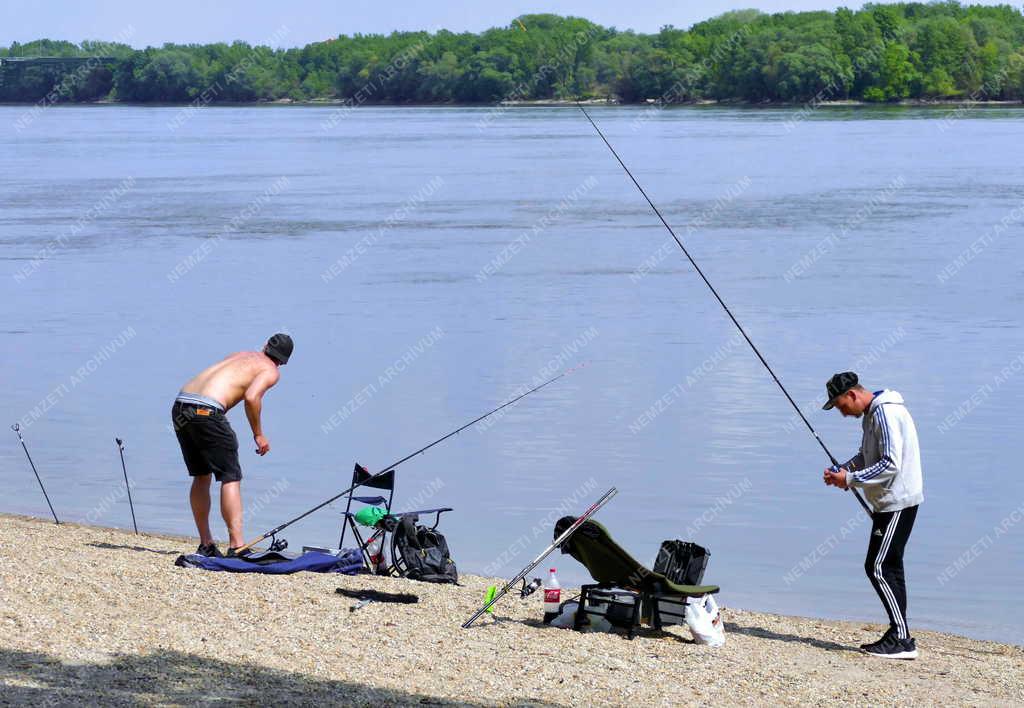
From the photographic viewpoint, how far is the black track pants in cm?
704

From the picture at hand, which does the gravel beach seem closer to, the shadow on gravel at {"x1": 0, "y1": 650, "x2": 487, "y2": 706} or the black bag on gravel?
the shadow on gravel at {"x1": 0, "y1": 650, "x2": 487, "y2": 706}

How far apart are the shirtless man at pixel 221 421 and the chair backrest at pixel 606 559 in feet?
5.66

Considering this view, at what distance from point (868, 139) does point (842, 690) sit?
57.4 m

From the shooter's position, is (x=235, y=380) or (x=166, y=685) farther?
(x=235, y=380)

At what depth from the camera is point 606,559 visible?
23.1ft

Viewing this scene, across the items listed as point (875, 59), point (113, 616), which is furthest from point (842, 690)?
point (875, 59)

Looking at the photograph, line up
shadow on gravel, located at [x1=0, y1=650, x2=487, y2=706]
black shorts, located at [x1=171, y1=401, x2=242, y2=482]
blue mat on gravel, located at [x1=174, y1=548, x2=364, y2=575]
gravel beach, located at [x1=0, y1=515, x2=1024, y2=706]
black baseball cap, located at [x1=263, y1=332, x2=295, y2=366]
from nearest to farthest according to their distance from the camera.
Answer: shadow on gravel, located at [x1=0, y1=650, x2=487, y2=706] → gravel beach, located at [x1=0, y1=515, x2=1024, y2=706] → blue mat on gravel, located at [x1=174, y1=548, x2=364, y2=575] → black shorts, located at [x1=171, y1=401, x2=242, y2=482] → black baseball cap, located at [x1=263, y1=332, x2=295, y2=366]

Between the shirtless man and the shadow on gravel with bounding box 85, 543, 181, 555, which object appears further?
the shadow on gravel with bounding box 85, 543, 181, 555

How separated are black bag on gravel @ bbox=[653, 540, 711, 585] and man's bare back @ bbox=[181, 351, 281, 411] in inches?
83.2

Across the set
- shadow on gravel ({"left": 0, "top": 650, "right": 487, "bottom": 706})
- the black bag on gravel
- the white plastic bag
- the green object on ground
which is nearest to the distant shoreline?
the green object on ground

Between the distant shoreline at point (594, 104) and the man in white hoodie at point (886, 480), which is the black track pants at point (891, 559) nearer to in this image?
the man in white hoodie at point (886, 480)

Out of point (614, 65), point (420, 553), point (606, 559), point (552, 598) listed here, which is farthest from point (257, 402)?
point (614, 65)

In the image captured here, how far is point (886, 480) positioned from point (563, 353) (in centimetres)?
986

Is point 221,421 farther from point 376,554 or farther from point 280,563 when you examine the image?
point 376,554
